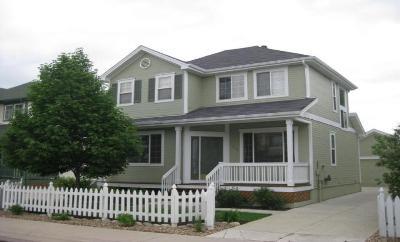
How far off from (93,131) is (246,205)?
259 inches

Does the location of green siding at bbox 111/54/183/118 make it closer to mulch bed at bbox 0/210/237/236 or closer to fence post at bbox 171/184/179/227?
mulch bed at bbox 0/210/237/236

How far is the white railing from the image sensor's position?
62.1ft

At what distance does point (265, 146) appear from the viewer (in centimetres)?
1920

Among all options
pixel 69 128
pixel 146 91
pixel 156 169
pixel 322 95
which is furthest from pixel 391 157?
pixel 146 91

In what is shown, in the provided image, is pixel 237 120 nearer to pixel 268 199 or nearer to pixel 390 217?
pixel 268 199

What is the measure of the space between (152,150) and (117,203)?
8.77m

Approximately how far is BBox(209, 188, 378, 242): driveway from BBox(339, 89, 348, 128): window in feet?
31.0

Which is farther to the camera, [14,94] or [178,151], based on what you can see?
[14,94]

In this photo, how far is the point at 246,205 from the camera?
1661cm

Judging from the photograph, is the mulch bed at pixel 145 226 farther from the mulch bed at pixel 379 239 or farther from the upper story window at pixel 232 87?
the upper story window at pixel 232 87

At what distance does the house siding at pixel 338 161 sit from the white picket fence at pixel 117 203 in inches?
330

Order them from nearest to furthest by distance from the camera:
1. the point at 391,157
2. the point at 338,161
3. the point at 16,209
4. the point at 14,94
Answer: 1. the point at 391,157
2. the point at 16,209
3. the point at 338,161
4. the point at 14,94

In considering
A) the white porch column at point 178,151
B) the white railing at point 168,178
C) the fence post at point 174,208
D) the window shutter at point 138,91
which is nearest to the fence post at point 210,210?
the fence post at point 174,208

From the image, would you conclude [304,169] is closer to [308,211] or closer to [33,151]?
[308,211]
